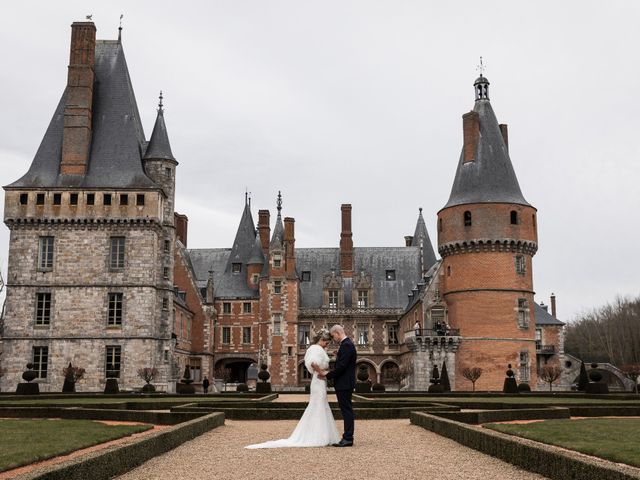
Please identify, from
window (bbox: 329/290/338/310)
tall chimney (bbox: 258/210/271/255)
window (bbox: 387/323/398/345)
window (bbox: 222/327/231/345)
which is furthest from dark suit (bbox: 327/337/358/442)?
tall chimney (bbox: 258/210/271/255)

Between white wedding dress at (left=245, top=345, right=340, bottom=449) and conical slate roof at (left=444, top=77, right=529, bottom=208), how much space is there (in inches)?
1276

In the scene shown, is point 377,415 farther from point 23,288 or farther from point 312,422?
point 23,288

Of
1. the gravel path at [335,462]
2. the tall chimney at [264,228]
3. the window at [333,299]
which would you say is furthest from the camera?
the tall chimney at [264,228]

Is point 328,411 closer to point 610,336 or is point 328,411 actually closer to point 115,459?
point 115,459

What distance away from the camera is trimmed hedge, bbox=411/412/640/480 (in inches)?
289

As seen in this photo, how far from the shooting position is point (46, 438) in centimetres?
1192

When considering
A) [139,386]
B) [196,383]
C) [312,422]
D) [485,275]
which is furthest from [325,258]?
[312,422]

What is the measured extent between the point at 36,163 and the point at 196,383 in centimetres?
1897

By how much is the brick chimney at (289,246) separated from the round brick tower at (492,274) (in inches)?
568

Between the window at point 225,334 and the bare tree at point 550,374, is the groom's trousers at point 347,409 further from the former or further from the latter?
the window at point 225,334

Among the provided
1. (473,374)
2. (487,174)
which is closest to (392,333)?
(487,174)

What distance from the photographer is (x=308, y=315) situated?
186ft

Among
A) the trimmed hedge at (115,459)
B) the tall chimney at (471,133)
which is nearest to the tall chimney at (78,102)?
the tall chimney at (471,133)

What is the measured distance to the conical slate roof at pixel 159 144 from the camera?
1674 inches
